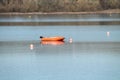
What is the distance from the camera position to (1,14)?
128875 millimetres

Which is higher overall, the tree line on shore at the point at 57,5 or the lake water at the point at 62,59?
the lake water at the point at 62,59

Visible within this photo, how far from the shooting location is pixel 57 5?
404 feet

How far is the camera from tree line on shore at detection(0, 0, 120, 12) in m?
122

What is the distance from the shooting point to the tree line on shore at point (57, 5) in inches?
4786

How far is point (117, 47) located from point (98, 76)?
590 inches

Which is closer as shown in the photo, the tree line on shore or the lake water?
the lake water

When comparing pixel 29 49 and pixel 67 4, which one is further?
pixel 67 4

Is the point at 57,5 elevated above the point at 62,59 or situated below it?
below

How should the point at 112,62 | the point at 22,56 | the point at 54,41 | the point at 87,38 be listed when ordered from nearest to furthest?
the point at 112,62 < the point at 22,56 < the point at 54,41 < the point at 87,38

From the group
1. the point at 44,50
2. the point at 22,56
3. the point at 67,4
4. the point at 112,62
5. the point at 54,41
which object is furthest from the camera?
the point at 67,4

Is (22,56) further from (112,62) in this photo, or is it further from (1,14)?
(1,14)

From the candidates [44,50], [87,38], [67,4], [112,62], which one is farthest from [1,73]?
[67,4]

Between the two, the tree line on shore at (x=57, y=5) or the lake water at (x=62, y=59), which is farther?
the tree line on shore at (x=57, y=5)

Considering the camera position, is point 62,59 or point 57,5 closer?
point 62,59
